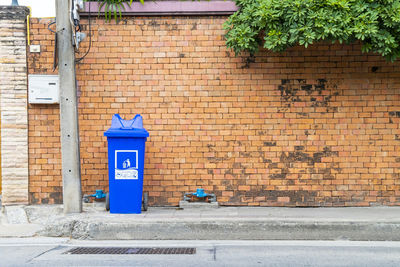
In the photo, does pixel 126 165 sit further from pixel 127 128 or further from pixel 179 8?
pixel 179 8

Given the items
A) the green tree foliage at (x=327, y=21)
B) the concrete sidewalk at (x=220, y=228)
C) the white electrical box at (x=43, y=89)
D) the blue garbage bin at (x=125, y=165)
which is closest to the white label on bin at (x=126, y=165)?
the blue garbage bin at (x=125, y=165)

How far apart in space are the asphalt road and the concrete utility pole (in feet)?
3.04

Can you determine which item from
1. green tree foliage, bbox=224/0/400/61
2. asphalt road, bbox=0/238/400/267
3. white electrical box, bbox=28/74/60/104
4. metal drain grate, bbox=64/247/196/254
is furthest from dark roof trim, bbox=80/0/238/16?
metal drain grate, bbox=64/247/196/254

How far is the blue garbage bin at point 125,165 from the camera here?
22.9 feet

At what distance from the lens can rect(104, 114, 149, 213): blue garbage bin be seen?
6.97m

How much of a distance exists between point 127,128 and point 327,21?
3.46 meters

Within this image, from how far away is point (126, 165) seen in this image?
700 cm

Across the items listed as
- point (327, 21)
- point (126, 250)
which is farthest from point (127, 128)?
point (327, 21)

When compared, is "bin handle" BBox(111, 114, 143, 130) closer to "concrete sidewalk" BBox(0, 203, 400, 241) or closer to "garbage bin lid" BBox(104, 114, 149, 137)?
"garbage bin lid" BBox(104, 114, 149, 137)

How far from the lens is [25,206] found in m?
7.78

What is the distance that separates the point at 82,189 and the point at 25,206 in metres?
1.01

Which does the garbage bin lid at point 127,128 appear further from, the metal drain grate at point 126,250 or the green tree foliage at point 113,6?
the green tree foliage at point 113,6

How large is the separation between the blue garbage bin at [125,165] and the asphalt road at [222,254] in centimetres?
92

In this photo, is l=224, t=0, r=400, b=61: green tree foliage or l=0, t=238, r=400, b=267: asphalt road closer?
l=0, t=238, r=400, b=267: asphalt road
